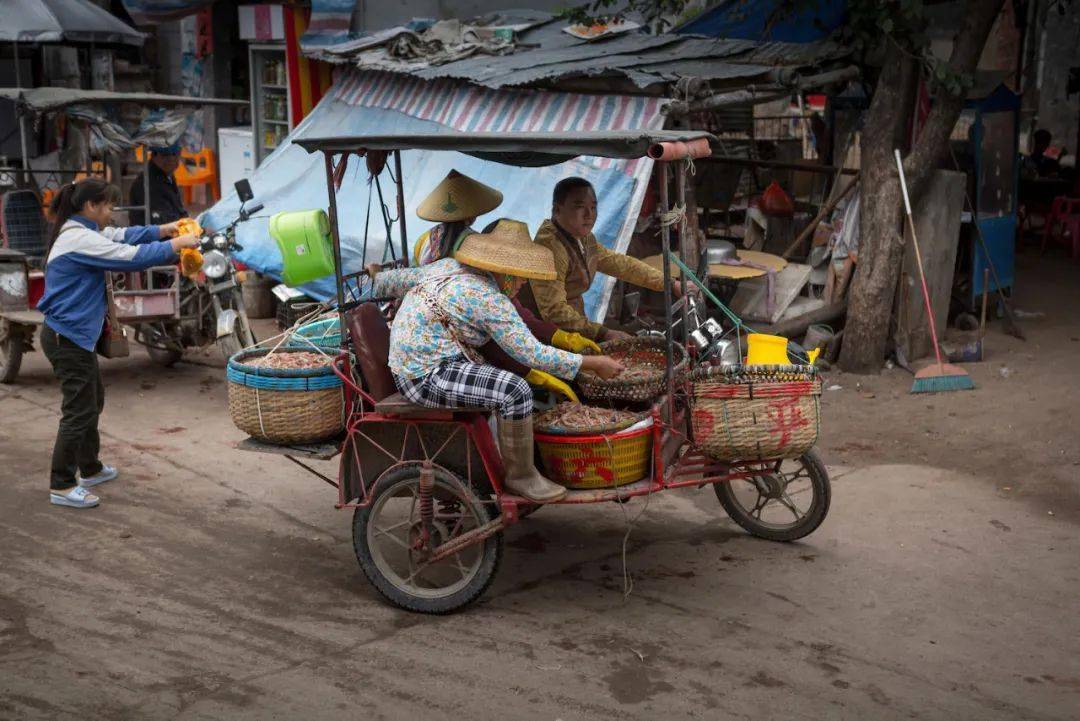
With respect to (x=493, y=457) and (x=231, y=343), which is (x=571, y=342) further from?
(x=231, y=343)

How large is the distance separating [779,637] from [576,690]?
0.99 m

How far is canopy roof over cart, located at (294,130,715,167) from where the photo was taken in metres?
4.88

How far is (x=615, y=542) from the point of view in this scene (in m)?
6.32

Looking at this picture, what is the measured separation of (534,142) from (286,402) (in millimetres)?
1684

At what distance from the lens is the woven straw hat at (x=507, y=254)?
5.18 meters

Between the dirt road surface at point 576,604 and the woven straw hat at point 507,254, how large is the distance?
152 cm

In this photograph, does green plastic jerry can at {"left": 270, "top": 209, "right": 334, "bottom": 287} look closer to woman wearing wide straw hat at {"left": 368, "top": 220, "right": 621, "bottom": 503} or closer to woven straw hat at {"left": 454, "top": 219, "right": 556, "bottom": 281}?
woman wearing wide straw hat at {"left": 368, "top": 220, "right": 621, "bottom": 503}

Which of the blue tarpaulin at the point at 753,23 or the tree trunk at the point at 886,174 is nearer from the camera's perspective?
the tree trunk at the point at 886,174

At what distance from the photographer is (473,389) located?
5137 mm

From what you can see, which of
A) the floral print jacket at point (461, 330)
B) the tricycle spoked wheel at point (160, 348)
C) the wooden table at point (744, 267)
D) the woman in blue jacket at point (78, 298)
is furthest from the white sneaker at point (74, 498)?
the wooden table at point (744, 267)

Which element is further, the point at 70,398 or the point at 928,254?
the point at 928,254

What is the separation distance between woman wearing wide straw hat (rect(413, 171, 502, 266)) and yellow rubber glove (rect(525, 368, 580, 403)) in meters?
0.66

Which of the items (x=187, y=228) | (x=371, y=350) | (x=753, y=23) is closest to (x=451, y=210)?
(x=371, y=350)

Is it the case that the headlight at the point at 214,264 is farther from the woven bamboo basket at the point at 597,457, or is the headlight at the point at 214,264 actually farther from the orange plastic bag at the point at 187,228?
the woven bamboo basket at the point at 597,457
